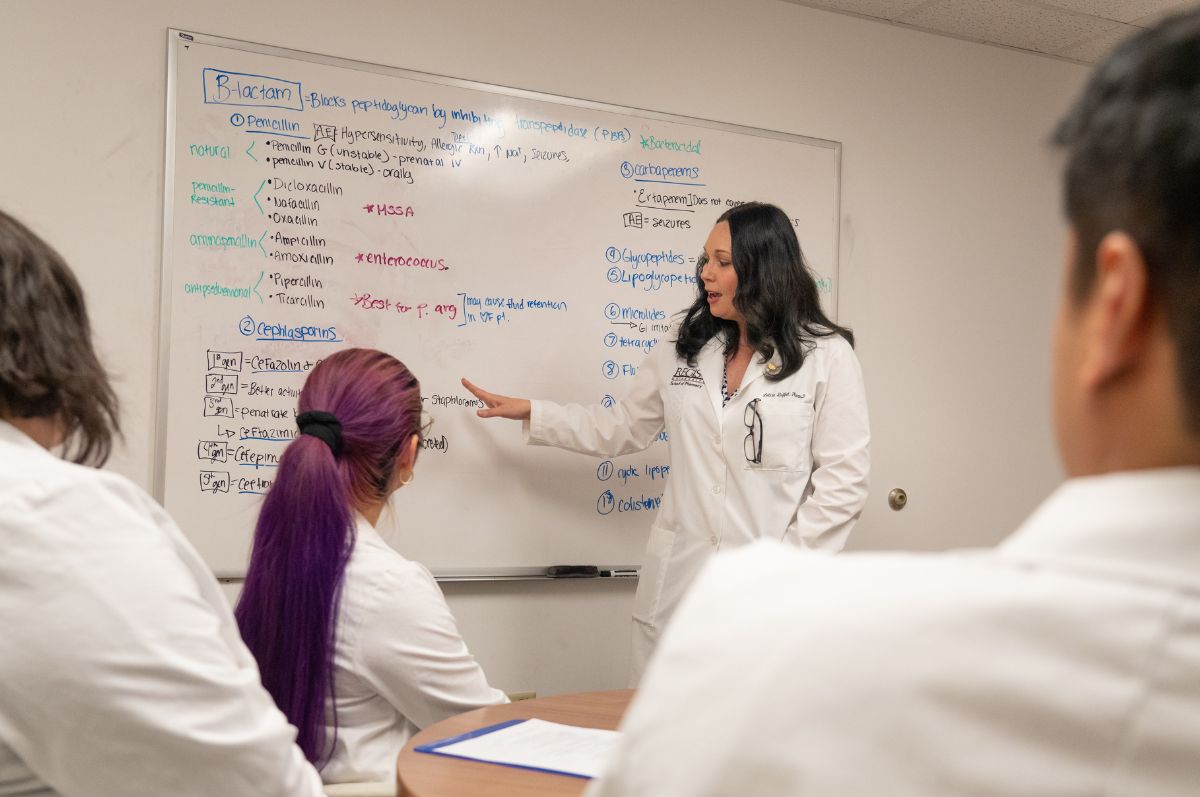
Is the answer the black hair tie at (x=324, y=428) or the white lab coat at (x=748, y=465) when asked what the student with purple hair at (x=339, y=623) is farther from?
the white lab coat at (x=748, y=465)

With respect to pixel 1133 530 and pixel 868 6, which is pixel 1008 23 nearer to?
pixel 868 6

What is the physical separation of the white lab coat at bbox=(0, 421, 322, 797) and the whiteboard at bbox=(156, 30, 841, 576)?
1.70 metres

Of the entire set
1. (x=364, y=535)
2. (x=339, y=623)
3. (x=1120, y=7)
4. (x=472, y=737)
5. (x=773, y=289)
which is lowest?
(x=472, y=737)

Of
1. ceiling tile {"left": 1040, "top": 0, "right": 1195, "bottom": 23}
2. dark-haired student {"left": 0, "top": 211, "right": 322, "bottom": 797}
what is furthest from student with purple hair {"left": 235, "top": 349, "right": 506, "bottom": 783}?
ceiling tile {"left": 1040, "top": 0, "right": 1195, "bottom": 23}

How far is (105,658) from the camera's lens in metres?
0.84

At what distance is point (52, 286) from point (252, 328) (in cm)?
169

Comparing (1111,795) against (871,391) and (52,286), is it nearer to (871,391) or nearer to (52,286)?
(52,286)

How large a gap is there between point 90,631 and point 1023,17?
344 centimetres

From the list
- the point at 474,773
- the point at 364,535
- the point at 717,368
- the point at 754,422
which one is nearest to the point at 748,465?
the point at 754,422

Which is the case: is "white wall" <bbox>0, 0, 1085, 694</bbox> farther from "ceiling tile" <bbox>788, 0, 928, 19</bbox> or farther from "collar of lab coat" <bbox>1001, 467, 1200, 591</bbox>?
"collar of lab coat" <bbox>1001, 467, 1200, 591</bbox>

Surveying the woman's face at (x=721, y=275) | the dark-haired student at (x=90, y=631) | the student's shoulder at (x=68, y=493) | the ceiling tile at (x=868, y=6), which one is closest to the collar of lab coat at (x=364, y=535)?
the dark-haired student at (x=90, y=631)

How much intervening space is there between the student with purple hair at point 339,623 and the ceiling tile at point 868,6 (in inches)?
93.7

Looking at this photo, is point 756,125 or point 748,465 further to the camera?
point 756,125

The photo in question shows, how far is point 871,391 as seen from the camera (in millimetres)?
3447
